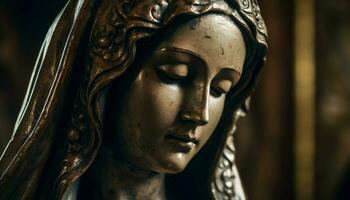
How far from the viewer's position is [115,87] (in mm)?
1908

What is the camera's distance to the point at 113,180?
1.98 metres

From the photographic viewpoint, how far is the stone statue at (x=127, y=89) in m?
1.84

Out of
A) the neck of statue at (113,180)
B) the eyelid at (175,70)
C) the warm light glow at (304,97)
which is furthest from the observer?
the warm light glow at (304,97)

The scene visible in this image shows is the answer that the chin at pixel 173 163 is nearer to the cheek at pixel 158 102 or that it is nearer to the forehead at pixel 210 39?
the cheek at pixel 158 102

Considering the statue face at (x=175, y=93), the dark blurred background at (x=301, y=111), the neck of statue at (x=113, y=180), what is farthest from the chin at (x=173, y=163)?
the dark blurred background at (x=301, y=111)

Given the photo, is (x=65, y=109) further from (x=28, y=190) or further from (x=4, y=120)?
(x=4, y=120)

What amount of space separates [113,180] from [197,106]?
32cm

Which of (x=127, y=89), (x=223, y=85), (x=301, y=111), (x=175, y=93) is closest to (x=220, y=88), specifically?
(x=223, y=85)

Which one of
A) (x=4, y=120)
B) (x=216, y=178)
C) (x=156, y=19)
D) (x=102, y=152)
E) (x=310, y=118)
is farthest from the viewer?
(x=310, y=118)

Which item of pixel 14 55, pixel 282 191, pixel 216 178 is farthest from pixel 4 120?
pixel 216 178

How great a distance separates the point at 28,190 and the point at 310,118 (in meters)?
3.44

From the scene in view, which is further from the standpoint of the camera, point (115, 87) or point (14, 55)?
point (14, 55)

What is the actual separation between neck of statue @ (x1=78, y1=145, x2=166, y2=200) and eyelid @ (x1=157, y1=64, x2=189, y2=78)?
27cm

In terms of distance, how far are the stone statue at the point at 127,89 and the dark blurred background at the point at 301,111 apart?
314 cm
